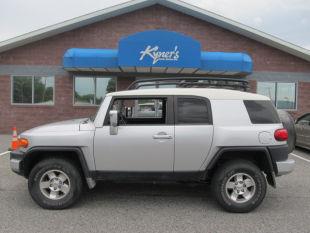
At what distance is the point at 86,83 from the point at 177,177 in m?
11.7

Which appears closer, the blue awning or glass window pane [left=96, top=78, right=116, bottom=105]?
the blue awning

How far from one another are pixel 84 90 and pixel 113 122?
11575mm

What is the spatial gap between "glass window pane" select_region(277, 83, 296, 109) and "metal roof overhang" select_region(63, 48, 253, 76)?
2.96 metres

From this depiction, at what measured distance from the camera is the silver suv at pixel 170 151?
5461 mm

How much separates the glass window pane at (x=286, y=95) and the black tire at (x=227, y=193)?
42.0 feet

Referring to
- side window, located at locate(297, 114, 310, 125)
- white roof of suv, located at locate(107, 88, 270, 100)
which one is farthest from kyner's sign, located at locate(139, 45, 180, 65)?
white roof of suv, located at locate(107, 88, 270, 100)

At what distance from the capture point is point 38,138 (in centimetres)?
551

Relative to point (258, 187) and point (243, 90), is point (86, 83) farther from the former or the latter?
point (258, 187)

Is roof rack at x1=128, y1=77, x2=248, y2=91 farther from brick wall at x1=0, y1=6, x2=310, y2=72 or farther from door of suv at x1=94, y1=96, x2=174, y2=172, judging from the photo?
brick wall at x1=0, y1=6, x2=310, y2=72

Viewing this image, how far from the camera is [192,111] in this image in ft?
18.5

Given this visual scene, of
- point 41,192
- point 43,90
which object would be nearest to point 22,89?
point 43,90

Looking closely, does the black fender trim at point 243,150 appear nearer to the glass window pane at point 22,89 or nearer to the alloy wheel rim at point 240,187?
the alloy wheel rim at point 240,187

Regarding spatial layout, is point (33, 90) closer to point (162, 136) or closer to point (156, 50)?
point (156, 50)

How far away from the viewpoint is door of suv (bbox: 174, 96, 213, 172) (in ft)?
17.9
